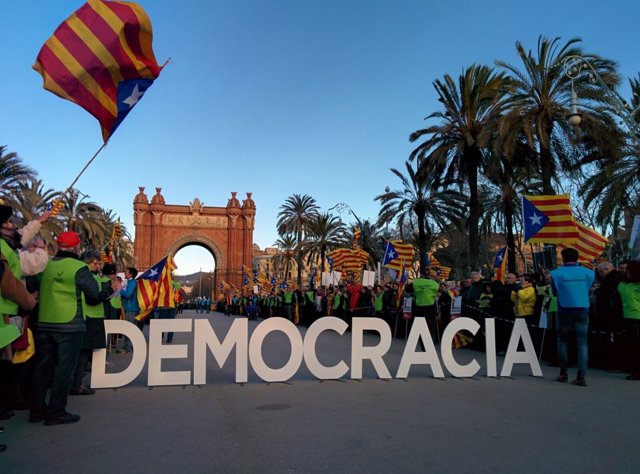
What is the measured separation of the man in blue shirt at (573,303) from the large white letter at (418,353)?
184 cm

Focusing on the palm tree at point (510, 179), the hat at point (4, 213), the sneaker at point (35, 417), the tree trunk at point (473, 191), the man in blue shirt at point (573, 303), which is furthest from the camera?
the tree trunk at point (473, 191)

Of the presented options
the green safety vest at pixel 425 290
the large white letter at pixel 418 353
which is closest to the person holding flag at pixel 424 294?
the green safety vest at pixel 425 290

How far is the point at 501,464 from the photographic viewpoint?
3857 millimetres

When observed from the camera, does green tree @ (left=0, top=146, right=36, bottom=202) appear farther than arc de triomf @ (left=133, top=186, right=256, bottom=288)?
No

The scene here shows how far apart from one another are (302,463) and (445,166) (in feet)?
70.6

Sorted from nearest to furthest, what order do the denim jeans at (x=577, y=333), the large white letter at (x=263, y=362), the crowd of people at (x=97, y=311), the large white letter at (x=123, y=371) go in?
the crowd of people at (x=97, y=311) < the large white letter at (x=123, y=371) < the large white letter at (x=263, y=362) < the denim jeans at (x=577, y=333)

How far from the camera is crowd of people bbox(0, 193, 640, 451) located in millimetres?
5090

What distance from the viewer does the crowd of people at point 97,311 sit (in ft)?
16.7

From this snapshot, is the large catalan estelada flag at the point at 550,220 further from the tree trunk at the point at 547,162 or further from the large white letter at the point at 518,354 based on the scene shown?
the tree trunk at the point at 547,162

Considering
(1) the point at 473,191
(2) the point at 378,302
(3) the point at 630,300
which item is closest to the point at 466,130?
(1) the point at 473,191

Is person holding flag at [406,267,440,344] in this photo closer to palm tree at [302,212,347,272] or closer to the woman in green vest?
the woman in green vest

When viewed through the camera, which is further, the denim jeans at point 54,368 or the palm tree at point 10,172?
the palm tree at point 10,172

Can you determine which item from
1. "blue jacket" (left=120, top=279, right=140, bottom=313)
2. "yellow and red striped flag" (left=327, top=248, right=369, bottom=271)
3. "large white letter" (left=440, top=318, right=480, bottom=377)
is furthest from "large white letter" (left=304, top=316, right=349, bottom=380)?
"yellow and red striped flag" (left=327, top=248, right=369, bottom=271)

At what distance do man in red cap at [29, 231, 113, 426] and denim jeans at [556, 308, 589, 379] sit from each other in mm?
6518
